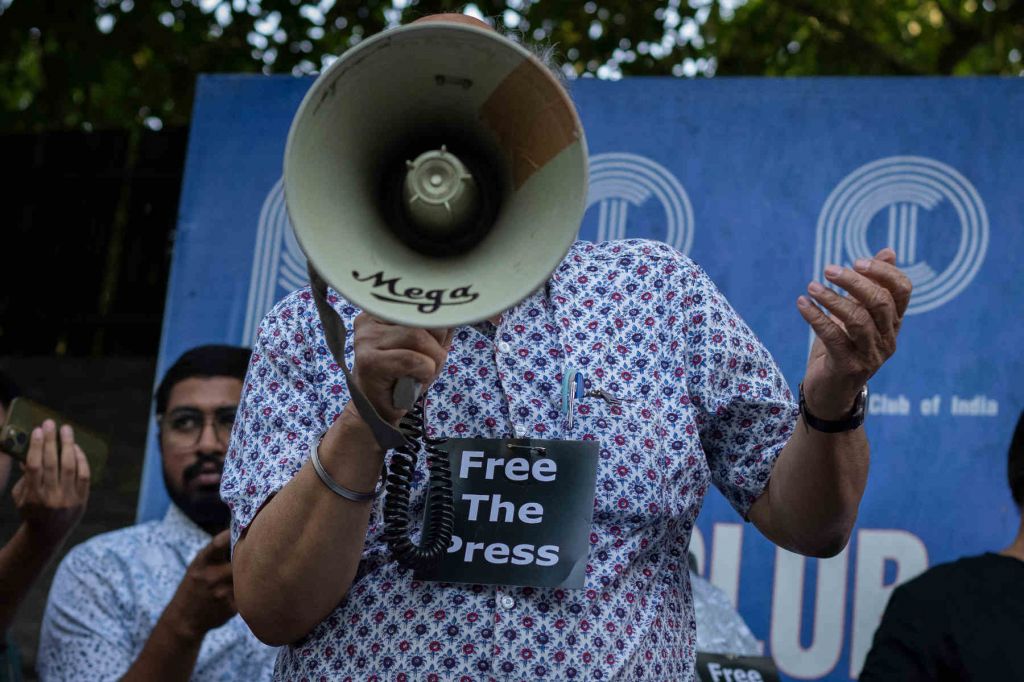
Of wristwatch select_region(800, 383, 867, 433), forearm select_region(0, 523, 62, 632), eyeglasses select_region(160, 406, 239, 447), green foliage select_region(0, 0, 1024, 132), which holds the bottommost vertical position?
forearm select_region(0, 523, 62, 632)

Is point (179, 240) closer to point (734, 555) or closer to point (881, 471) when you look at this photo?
point (734, 555)

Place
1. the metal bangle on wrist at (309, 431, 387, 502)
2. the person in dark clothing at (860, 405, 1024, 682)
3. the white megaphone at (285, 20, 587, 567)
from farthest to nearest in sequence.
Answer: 1. the person in dark clothing at (860, 405, 1024, 682)
2. the metal bangle on wrist at (309, 431, 387, 502)
3. the white megaphone at (285, 20, 587, 567)

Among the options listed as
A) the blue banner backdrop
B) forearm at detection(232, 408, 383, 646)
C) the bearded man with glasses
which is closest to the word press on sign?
forearm at detection(232, 408, 383, 646)

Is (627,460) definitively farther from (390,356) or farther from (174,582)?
(174,582)

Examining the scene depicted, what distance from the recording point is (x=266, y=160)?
4.43 m

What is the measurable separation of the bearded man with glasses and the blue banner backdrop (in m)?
0.17

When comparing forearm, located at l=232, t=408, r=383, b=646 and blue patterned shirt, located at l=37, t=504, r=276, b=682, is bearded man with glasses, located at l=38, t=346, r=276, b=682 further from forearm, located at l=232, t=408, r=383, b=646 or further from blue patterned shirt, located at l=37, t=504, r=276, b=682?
forearm, located at l=232, t=408, r=383, b=646

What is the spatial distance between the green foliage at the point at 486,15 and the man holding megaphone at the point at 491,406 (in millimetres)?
3511

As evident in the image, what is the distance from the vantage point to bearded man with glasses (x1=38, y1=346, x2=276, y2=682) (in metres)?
3.04

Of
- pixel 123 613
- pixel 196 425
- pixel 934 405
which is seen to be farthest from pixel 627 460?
pixel 196 425

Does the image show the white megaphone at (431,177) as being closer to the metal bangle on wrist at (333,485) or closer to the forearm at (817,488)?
the metal bangle on wrist at (333,485)

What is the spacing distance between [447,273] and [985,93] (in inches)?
120

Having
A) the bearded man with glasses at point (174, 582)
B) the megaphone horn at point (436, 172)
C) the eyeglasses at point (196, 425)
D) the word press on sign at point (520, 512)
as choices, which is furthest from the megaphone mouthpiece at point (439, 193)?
the eyeglasses at point (196, 425)

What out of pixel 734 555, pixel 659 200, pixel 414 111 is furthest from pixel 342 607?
pixel 659 200
